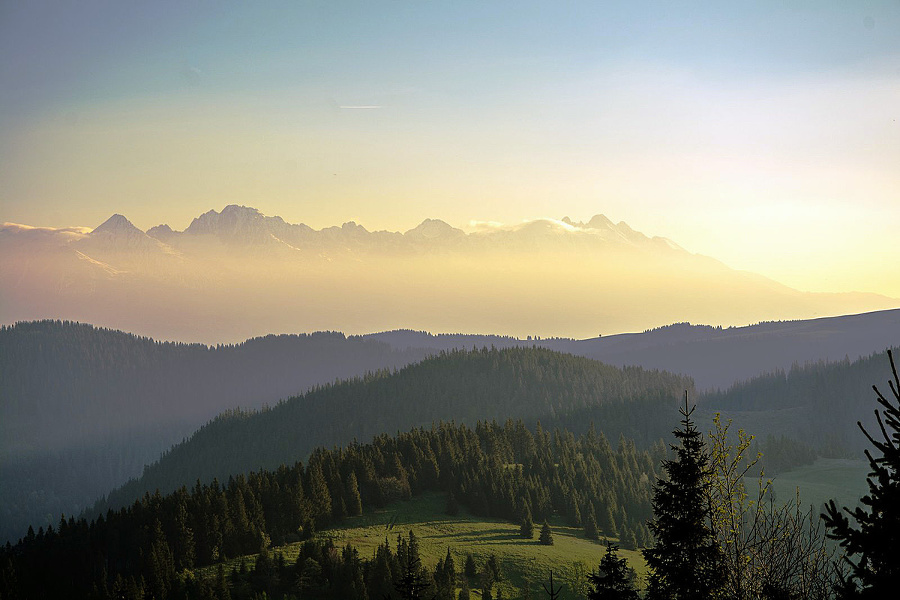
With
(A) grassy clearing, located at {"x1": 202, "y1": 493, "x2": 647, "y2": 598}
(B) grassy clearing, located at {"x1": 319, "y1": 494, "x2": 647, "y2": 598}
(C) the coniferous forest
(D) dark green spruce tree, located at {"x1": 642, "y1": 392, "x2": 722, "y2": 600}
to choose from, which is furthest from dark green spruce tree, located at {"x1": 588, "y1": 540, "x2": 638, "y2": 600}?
(B) grassy clearing, located at {"x1": 319, "y1": 494, "x2": 647, "y2": 598}

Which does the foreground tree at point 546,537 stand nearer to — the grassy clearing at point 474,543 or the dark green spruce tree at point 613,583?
the grassy clearing at point 474,543

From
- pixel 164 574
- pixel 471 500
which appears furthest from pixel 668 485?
pixel 471 500

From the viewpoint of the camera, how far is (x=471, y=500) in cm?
17012

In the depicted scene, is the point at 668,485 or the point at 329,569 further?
the point at 329,569

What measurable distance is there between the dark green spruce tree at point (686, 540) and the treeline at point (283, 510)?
95.8 metres

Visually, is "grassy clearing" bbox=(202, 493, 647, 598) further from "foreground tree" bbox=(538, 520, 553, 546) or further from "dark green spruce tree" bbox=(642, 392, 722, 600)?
"dark green spruce tree" bbox=(642, 392, 722, 600)

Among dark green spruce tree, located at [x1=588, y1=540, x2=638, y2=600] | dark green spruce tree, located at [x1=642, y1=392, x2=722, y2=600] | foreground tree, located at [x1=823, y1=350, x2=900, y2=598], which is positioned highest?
foreground tree, located at [x1=823, y1=350, x2=900, y2=598]

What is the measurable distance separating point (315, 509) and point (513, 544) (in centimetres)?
3688

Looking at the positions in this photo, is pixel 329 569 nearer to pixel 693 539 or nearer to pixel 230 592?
pixel 230 592

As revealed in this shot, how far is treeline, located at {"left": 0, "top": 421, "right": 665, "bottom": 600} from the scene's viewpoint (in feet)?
436

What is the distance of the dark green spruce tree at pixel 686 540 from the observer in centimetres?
2634

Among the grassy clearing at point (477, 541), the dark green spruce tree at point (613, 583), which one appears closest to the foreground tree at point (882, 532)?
the dark green spruce tree at point (613, 583)

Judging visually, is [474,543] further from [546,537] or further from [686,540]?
[686,540]

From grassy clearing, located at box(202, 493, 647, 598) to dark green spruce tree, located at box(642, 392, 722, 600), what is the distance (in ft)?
315
